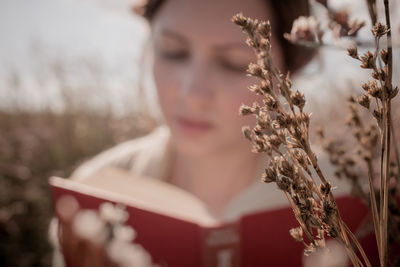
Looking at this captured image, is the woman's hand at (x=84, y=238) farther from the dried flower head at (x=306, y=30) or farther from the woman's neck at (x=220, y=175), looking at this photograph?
the woman's neck at (x=220, y=175)

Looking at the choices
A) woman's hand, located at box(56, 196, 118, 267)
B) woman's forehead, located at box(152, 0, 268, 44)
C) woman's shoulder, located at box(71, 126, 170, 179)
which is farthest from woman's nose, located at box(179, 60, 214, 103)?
woman's hand, located at box(56, 196, 118, 267)

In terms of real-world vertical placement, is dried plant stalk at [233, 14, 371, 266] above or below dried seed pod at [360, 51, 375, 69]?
below

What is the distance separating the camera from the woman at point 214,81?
129cm

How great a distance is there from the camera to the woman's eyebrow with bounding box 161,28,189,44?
53.2 inches

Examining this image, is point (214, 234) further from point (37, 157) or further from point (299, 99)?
point (37, 157)

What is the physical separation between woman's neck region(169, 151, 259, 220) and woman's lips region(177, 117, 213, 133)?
333 mm

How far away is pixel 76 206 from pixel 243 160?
1146 mm

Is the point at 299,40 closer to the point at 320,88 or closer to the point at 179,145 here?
the point at 179,145

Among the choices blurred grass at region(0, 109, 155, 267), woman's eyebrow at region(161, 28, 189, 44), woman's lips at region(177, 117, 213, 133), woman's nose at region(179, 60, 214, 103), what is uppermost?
woman's eyebrow at region(161, 28, 189, 44)

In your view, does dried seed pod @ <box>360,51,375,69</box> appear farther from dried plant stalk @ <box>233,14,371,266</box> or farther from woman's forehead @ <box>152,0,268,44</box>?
woman's forehead @ <box>152,0,268,44</box>

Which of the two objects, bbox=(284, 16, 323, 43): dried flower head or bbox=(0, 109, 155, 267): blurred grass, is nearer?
bbox=(284, 16, 323, 43): dried flower head

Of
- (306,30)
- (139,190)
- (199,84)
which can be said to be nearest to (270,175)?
(306,30)

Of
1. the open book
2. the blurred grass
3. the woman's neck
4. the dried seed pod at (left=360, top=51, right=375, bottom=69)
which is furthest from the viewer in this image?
the blurred grass

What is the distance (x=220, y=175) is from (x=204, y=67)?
64 cm
